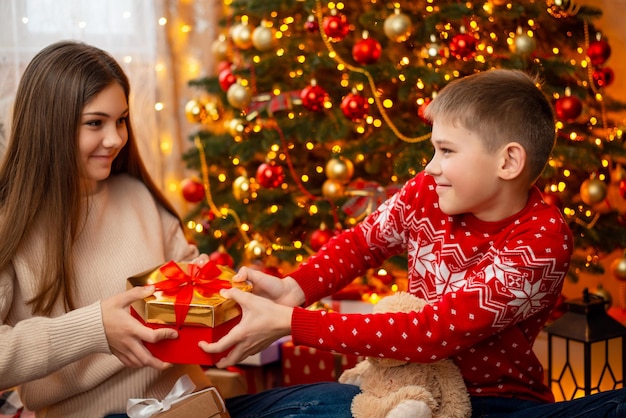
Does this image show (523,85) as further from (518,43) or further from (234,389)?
(234,389)

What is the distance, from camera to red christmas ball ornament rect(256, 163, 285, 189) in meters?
3.27

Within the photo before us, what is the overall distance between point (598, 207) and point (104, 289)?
2557mm

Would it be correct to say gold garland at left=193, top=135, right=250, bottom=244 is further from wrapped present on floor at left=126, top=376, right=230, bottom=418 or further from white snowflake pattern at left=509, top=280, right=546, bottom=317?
white snowflake pattern at left=509, top=280, right=546, bottom=317

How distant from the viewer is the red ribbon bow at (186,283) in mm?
1576

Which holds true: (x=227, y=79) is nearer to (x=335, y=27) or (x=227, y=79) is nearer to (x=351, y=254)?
(x=335, y=27)

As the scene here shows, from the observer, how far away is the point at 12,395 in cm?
265

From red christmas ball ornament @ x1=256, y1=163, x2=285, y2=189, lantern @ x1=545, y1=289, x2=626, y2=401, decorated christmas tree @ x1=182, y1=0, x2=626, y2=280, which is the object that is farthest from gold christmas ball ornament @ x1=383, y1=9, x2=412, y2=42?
lantern @ x1=545, y1=289, x2=626, y2=401

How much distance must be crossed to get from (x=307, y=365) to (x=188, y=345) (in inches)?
58.6

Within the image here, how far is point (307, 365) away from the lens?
3039 millimetres

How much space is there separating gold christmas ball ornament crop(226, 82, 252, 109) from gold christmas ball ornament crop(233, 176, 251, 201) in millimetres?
328

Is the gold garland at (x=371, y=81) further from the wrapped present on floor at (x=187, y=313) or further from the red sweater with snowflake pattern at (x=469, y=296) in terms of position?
the wrapped present on floor at (x=187, y=313)

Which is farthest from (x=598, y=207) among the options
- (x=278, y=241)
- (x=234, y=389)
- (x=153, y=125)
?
(x=153, y=125)

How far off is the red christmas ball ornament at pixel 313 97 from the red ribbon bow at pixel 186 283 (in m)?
1.52

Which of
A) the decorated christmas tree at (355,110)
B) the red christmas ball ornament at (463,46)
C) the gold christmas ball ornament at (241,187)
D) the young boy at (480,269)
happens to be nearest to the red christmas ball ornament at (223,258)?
the decorated christmas tree at (355,110)
